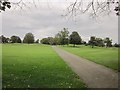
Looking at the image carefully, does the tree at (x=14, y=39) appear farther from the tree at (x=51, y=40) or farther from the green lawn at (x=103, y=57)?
the green lawn at (x=103, y=57)

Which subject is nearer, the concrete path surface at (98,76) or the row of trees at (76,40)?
the concrete path surface at (98,76)

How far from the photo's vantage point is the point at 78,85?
12.1 m

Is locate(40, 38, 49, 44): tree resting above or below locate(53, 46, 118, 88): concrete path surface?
above

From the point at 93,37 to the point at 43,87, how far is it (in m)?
122

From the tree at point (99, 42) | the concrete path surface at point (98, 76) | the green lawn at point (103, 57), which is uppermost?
the tree at point (99, 42)

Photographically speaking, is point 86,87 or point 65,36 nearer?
point 86,87

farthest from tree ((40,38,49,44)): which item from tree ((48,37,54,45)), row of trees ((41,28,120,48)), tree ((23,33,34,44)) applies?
row of trees ((41,28,120,48))

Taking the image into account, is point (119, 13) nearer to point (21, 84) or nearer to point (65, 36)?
point (21, 84)

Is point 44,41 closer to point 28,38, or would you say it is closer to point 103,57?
point 28,38

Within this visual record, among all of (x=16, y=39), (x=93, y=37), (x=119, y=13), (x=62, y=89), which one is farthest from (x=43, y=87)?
(x=16, y=39)

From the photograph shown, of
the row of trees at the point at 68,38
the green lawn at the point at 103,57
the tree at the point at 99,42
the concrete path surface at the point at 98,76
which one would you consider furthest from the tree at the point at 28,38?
the concrete path surface at the point at 98,76

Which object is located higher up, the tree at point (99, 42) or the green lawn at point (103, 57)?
the tree at point (99, 42)

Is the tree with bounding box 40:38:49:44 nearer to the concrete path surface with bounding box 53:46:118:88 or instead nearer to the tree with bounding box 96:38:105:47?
the tree with bounding box 96:38:105:47

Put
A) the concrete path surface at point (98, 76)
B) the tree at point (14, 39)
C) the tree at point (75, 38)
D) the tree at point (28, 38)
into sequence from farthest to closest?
the tree at point (28, 38), the tree at point (14, 39), the tree at point (75, 38), the concrete path surface at point (98, 76)
